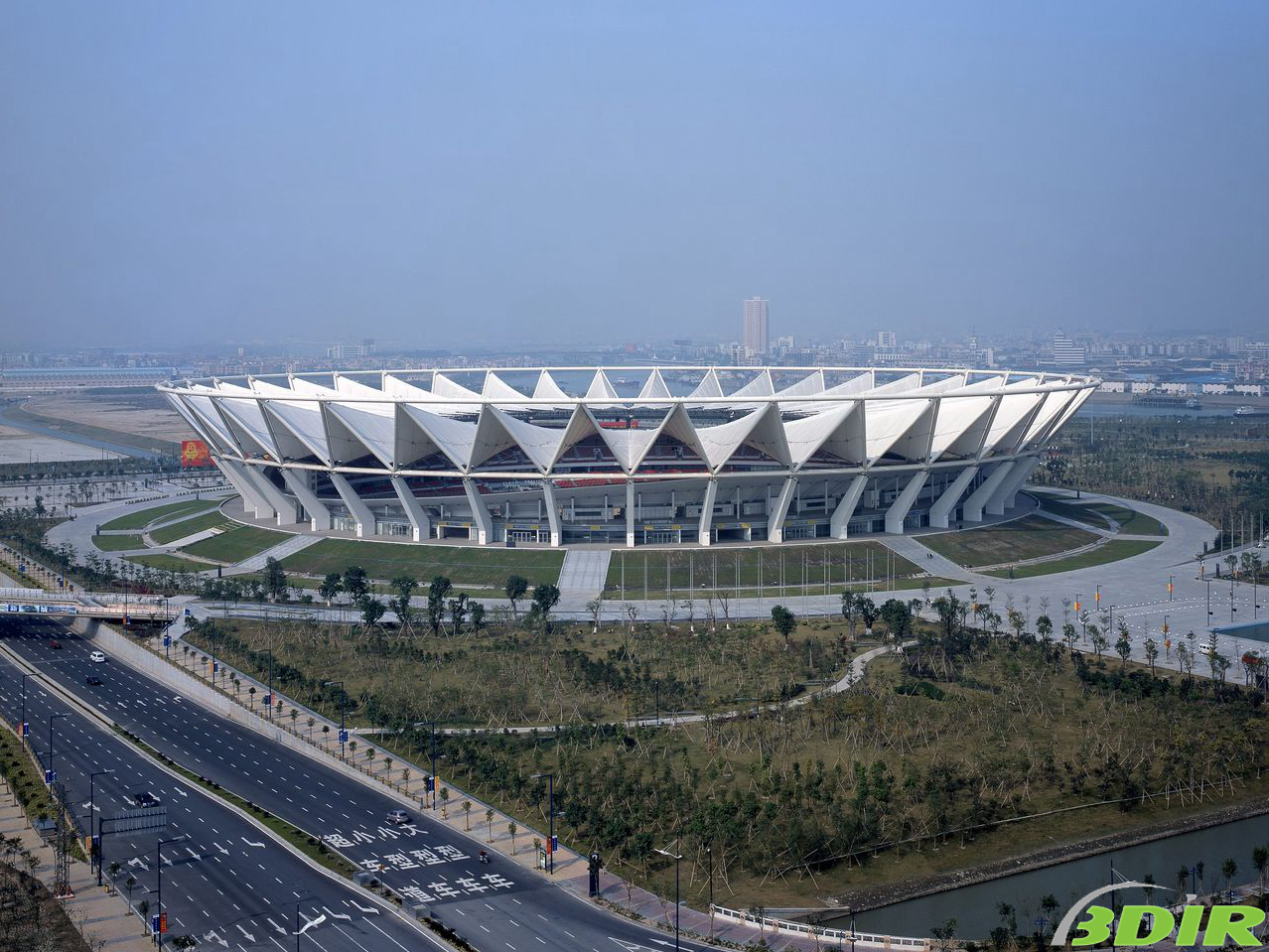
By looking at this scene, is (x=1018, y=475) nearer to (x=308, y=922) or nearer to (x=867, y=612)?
(x=867, y=612)

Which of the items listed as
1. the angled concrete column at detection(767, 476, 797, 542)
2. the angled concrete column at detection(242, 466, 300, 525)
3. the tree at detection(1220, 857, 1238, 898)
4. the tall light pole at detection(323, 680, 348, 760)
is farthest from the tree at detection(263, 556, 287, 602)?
the tree at detection(1220, 857, 1238, 898)

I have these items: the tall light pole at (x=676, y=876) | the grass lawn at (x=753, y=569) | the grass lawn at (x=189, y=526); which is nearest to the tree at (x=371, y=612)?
the grass lawn at (x=753, y=569)

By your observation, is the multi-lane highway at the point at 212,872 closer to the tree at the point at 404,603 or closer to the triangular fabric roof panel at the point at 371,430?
the tree at the point at 404,603

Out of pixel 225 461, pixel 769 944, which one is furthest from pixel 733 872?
pixel 225 461

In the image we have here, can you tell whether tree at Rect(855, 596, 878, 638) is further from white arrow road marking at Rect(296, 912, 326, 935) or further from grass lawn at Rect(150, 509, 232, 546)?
grass lawn at Rect(150, 509, 232, 546)

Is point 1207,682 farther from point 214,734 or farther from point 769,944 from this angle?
point 214,734
